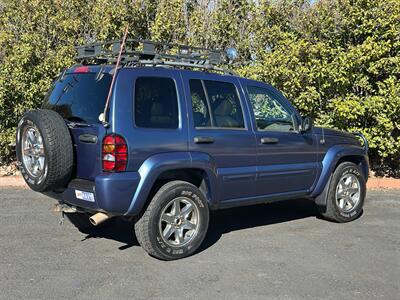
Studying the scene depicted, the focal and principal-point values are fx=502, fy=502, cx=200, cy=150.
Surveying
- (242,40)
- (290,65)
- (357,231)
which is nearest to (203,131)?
(357,231)

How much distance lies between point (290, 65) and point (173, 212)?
16.4 feet

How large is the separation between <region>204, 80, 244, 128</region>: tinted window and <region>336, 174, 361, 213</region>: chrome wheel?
1952 millimetres

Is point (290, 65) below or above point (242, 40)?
below

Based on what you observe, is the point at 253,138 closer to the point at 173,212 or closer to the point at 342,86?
the point at 173,212

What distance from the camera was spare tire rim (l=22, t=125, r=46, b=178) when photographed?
189 inches

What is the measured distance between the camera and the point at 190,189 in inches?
198

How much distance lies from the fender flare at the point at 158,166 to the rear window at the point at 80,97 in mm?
668


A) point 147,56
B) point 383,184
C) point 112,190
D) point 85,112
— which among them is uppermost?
point 147,56

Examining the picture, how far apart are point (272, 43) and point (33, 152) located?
626cm

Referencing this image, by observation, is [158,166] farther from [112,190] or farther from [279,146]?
[279,146]

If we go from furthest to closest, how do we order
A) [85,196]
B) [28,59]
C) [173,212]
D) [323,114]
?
[323,114], [28,59], [173,212], [85,196]

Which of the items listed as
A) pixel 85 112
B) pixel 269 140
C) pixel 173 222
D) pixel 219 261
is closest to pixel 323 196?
pixel 269 140

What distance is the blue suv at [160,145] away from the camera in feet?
15.1

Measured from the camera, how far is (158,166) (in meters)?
4.71
